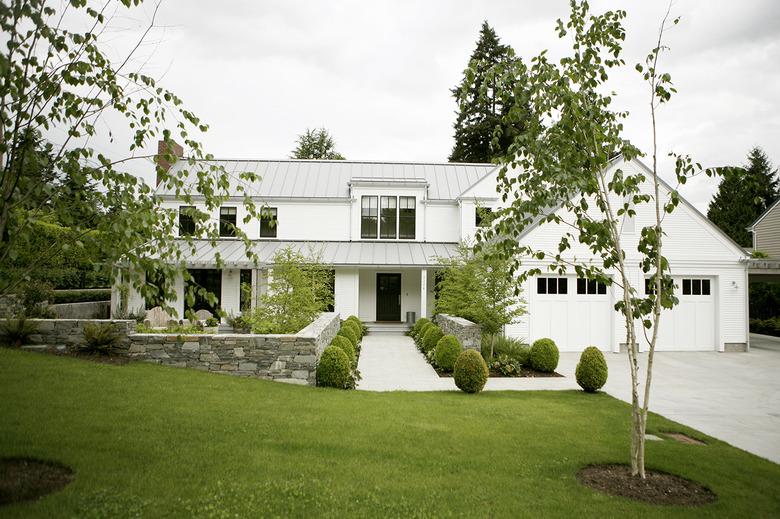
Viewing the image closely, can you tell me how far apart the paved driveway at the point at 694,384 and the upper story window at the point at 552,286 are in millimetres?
2126

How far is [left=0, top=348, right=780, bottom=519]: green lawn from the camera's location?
4.58 metres

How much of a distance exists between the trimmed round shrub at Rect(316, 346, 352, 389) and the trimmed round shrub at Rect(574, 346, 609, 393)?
4837mm

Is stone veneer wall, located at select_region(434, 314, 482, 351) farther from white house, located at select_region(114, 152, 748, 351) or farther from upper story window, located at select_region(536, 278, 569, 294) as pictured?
upper story window, located at select_region(536, 278, 569, 294)

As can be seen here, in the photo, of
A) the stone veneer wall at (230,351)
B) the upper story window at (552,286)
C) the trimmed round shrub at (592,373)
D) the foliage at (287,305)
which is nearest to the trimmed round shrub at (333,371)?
the stone veneer wall at (230,351)

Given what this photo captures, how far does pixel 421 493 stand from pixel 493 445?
1.89m

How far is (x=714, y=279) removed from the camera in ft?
57.2

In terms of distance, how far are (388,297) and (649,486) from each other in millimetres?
18367

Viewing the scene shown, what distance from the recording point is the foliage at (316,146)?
141ft

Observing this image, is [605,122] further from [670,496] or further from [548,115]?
[670,496]

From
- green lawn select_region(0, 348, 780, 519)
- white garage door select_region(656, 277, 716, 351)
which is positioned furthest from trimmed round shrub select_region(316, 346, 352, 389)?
white garage door select_region(656, 277, 716, 351)

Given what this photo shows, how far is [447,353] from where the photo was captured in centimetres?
1233

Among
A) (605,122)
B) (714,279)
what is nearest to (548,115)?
(605,122)

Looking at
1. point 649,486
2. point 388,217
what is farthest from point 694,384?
point 388,217

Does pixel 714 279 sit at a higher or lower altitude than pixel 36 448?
higher
